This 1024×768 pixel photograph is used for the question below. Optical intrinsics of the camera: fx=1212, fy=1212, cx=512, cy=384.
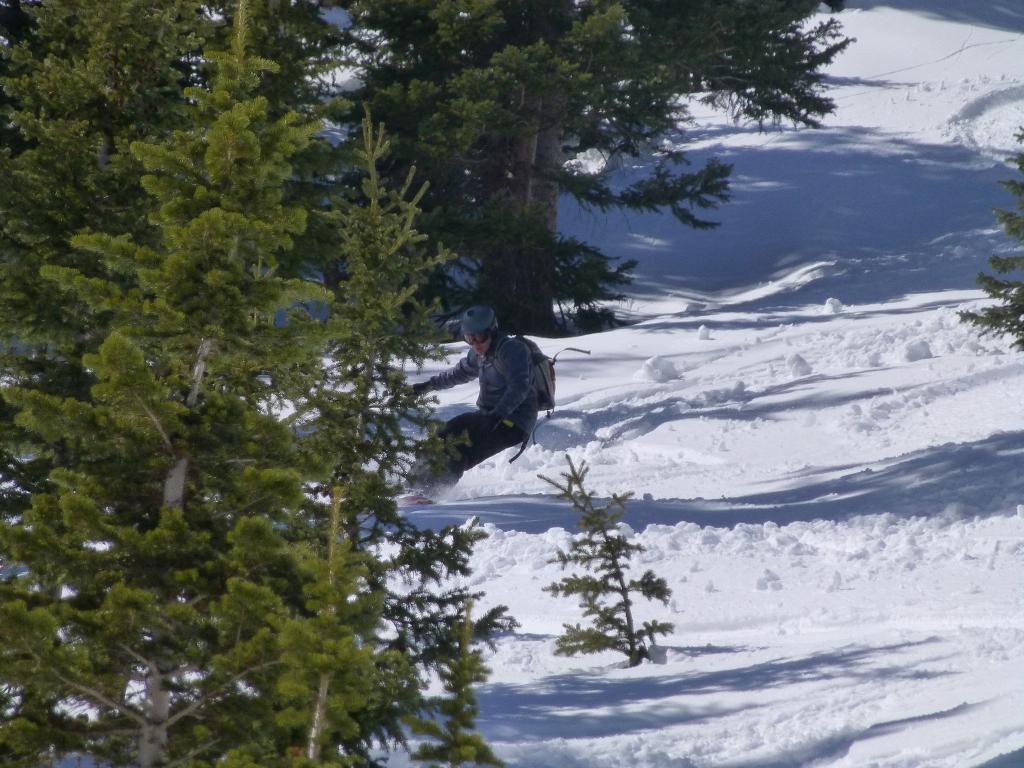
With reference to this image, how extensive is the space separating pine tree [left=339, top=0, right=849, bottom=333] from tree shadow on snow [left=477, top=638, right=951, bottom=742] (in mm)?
12997

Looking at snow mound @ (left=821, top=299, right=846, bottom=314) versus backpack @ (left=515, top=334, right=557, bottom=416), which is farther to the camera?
snow mound @ (left=821, top=299, right=846, bottom=314)

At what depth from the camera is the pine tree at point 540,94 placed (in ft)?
64.2

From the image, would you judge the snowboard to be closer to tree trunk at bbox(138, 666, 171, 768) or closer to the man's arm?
the man's arm

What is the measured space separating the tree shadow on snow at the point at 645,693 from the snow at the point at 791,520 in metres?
A: 0.02

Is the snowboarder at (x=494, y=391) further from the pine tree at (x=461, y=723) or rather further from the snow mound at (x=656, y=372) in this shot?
the pine tree at (x=461, y=723)

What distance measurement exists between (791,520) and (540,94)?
Result: 1066 cm

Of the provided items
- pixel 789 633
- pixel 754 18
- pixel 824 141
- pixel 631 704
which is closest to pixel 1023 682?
pixel 631 704

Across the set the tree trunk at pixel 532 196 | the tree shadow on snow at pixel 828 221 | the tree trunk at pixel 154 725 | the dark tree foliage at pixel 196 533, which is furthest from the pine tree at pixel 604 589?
the tree shadow on snow at pixel 828 221

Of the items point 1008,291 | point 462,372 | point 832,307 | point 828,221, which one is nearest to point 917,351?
point 1008,291

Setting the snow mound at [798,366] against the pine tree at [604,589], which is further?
the snow mound at [798,366]

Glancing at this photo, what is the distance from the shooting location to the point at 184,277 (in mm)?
3746

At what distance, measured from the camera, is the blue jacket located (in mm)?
11016

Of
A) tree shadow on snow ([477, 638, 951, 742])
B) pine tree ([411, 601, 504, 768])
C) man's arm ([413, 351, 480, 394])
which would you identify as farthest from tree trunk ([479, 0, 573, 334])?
pine tree ([411, 601, 504, 768])

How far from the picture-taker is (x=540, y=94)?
19672mm
